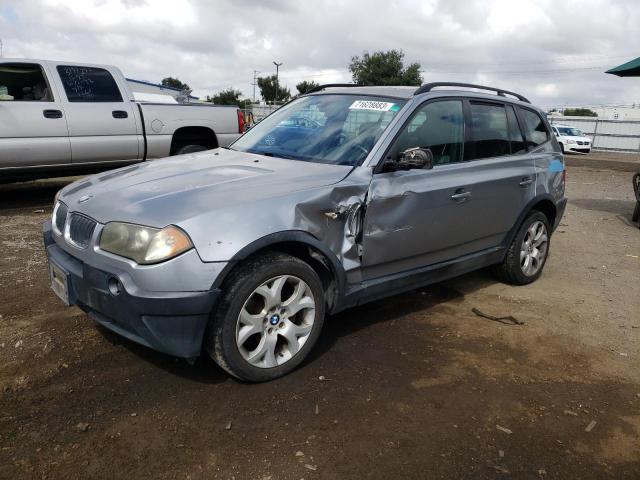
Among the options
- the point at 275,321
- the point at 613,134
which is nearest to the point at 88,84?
the point at 275,321

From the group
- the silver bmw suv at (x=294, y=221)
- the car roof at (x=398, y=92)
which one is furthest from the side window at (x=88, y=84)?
the car roof at (x=398, y=92)

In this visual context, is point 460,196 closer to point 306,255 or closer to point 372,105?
point 372,105

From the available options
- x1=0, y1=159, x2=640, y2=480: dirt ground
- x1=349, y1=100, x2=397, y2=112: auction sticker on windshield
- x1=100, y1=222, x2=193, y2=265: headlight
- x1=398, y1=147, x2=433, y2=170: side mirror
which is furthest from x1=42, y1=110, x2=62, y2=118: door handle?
x1=398, y1=147, x2=433, y2=170: side mirror

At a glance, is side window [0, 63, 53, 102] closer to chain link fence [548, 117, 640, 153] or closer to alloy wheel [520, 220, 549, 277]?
alloy wheel [520, 220, 549, 277]

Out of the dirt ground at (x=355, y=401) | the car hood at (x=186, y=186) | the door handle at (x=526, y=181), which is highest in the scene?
the car hood at (x=186, y=186)

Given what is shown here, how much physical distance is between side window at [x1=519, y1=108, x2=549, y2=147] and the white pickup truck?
5.26m

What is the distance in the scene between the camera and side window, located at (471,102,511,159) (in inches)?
170

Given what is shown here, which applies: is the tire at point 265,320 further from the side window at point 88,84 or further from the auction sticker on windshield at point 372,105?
the side window at point 88,84

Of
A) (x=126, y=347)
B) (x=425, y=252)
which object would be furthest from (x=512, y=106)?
(x=126, y=347)

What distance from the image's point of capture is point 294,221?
3023mm

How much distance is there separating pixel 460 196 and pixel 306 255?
141 cm

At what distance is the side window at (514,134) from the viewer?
4719 millimetres

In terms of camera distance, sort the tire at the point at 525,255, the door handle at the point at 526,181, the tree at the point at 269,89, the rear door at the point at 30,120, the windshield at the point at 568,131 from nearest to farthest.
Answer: the door handle at the point at 526,181 < the tire at the point at 525,255 < the rear door at the point at 30,120 < the windshield at the point at 568,131 < the tree at the point at 269,89

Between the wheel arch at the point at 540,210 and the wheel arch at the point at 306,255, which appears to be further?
the wheel arch at the point at 540,210
